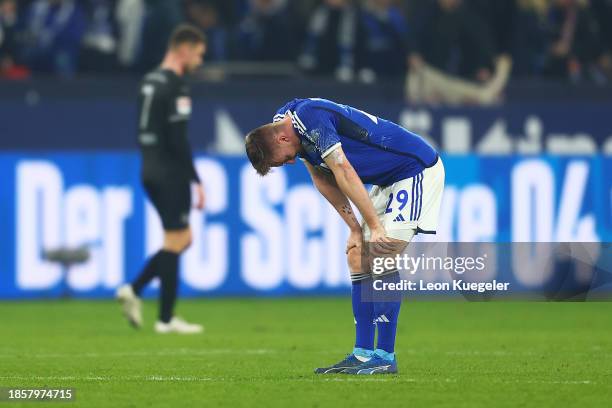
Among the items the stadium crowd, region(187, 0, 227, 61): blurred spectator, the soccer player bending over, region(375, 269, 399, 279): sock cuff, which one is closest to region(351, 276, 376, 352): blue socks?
the soccer player bending over

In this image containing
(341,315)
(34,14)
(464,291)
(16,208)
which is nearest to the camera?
(464,291)

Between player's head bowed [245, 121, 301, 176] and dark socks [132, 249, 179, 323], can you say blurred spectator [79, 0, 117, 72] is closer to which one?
dark socks [132, 249, 179, 323]

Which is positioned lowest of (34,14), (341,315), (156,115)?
(341,315)

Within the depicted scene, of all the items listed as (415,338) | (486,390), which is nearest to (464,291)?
(486,390)

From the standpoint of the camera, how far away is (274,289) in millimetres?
16172

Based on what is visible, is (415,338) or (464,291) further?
(415,338)

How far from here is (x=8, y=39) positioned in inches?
704

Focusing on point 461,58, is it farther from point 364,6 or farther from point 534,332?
point 534,332

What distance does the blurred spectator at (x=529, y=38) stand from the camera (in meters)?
18.7

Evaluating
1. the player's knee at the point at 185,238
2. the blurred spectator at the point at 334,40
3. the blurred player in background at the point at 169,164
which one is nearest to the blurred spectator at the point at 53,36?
the blurred spectator at the point at 334,40

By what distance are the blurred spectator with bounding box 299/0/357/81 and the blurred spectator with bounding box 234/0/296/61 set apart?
36cm

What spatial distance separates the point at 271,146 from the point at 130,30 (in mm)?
9913

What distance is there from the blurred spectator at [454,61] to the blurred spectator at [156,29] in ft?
9.48

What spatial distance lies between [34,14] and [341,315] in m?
6.03
